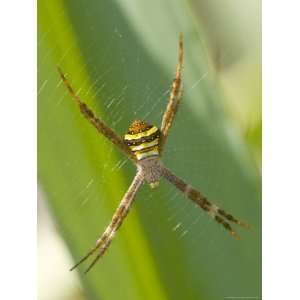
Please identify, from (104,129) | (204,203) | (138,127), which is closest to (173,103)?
(138,127)

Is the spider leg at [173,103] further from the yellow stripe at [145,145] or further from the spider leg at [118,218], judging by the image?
the spider leg at [118,218]

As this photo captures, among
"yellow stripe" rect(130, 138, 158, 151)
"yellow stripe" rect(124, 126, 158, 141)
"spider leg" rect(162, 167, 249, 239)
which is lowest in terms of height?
"spider leg" rect(162, 167, 249, 239)

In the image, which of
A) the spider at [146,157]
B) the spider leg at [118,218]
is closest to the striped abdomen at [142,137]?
the spider at [146,157]

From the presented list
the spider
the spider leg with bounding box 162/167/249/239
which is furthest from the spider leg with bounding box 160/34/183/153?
the spider leg with bounding box 162/167/249/239

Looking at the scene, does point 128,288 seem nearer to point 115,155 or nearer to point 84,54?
point 115,155

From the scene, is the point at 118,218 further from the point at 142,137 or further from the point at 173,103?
the point at 173,103

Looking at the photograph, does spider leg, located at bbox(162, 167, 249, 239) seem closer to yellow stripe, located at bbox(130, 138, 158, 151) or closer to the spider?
the spider
